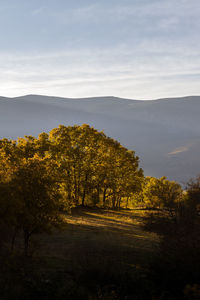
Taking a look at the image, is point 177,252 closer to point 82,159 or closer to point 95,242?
point 95,242

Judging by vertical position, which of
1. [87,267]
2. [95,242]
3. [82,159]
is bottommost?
[95,242]

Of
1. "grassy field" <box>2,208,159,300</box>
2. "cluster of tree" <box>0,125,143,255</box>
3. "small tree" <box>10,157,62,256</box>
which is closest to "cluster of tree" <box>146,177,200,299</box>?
"grassy field" <box>2,208,159,300</box>

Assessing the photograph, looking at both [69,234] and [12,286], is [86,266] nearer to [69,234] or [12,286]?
[12,286]

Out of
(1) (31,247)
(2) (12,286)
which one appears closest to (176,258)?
(2) (12,286)

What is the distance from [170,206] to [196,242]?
4.11 m

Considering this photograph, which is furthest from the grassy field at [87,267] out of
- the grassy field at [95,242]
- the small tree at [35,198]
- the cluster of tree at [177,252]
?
the small tree at [35,198]

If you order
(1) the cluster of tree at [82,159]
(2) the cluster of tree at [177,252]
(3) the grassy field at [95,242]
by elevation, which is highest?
(1) the cluster of tree at [82,159]

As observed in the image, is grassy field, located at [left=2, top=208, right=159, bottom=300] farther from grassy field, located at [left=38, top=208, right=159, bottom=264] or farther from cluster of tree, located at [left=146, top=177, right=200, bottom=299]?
cluster of tree, located at [left=146, top=177, right=200, bottom=299]

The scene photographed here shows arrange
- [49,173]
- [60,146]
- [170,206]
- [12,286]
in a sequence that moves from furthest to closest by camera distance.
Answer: [60,146] → [49,173] → [170,206] → [12,286]

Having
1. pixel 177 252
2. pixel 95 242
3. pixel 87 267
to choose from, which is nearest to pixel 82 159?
pixel 95 242

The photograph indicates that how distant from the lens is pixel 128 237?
3225 cm

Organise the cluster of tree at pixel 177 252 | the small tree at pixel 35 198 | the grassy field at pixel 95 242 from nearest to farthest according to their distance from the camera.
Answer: the cluster of tree at pixel 177 252 → the small tree at pixel 35 198 → the grassy field at pixel 95 242

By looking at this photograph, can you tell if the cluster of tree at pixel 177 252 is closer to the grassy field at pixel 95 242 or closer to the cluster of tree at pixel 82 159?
the grassy field at pixel 95 242

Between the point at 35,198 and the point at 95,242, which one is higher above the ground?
the point at 35,198
